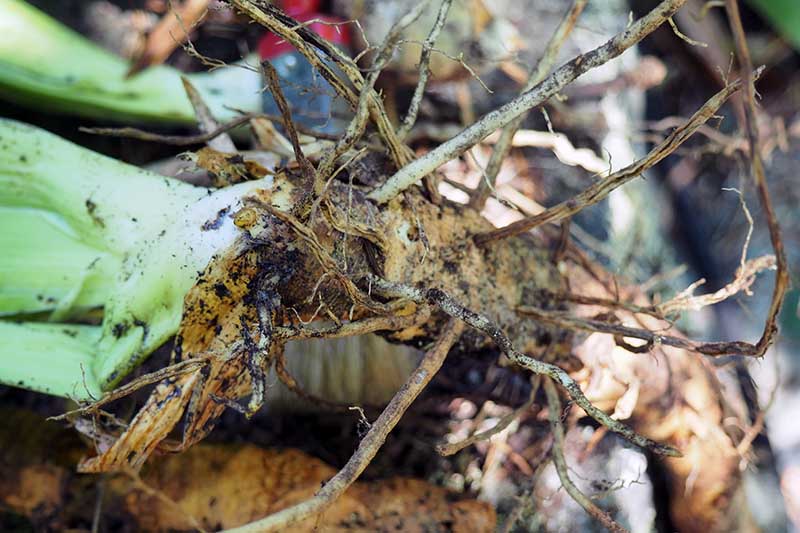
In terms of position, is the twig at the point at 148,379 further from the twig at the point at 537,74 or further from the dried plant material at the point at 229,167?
the twig at the point at 537,74

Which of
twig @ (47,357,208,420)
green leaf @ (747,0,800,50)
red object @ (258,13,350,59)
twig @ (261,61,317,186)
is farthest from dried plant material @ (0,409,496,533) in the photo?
green leaf @ (747,0,800,50)

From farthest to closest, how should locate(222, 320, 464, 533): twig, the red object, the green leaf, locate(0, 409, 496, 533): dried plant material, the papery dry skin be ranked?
the green leaf < the red object < locate(0, 409, 496, 533): dried plant material < the papery dry skin < locate(222, 320, 464, 533): twig

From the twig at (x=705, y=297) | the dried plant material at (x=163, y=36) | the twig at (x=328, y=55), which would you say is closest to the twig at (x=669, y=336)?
the twig at (x=705, y=297)

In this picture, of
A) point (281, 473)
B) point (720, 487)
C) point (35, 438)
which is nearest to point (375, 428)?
point (281, 473)

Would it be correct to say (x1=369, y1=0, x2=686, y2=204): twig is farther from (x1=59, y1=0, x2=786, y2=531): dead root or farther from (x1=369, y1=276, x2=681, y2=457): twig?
(x1=369, y1=276, x2=681, y2=457): twig

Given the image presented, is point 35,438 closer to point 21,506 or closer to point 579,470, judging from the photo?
point 21,506

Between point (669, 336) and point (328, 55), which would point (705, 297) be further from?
point (328, 55)

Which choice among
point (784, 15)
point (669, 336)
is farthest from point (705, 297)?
point (784, 15)
